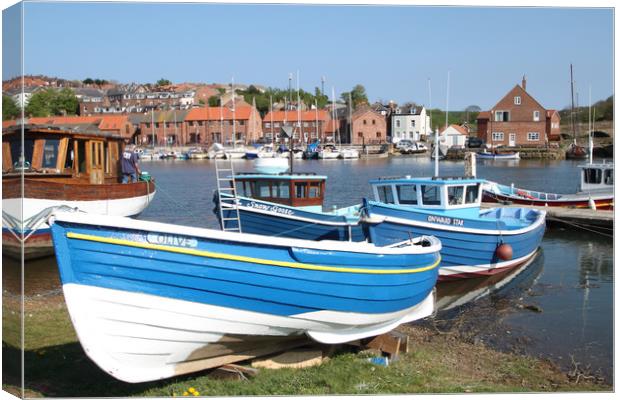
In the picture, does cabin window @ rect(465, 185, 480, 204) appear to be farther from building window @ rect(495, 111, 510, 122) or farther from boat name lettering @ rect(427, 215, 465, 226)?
building window @ rect(495, 111, 510, 122)

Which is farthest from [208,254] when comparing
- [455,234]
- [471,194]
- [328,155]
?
[328,155]

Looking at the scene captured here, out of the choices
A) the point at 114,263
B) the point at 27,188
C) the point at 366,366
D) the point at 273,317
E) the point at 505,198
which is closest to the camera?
the point at 114,263

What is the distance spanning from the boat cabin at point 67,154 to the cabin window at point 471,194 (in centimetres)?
962

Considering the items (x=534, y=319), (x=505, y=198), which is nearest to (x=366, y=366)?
(x=534, y=319)

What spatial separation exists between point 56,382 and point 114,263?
1.79 m

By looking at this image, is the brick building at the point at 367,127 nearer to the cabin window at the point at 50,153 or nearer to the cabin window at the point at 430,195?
the cabin window at the point at 50,153

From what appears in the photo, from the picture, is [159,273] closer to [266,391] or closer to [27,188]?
[266,391]

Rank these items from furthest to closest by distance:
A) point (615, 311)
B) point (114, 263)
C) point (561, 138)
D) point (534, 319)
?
point (561, 138)
point (534, 319)
point (615, 311)
point (114, 263)

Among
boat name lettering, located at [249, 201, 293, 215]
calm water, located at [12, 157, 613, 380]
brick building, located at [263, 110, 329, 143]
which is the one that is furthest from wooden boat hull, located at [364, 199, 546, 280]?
brick building, located at [263, 110, 329, 143]

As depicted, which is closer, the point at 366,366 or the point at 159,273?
the point at 159,273

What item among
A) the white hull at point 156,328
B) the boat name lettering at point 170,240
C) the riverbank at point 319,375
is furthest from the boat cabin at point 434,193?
the boat name lettering at point 170,240

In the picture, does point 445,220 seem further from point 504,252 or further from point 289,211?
point 289,211

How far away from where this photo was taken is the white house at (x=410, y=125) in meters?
83.8

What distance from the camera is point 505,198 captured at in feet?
81.8
